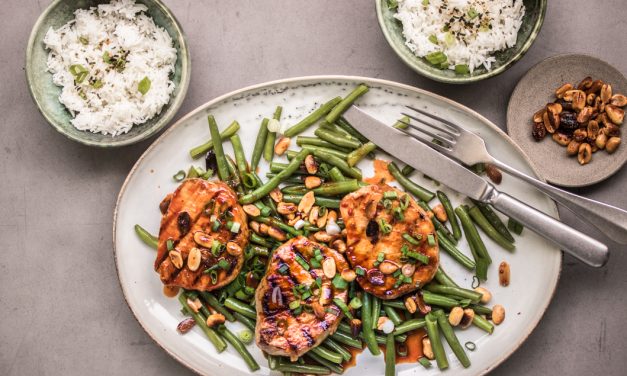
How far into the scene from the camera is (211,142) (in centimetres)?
441

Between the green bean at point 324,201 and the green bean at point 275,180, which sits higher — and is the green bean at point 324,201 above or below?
below

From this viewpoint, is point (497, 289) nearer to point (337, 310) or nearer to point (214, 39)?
point (337, 310)

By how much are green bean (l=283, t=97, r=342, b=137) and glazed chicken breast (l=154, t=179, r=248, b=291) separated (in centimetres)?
Answer: 68

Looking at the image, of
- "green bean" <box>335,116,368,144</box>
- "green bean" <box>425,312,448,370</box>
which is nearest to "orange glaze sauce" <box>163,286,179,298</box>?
"green bean" <box>335,116,368,144</box>

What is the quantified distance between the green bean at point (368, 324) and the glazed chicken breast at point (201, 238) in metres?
0.95

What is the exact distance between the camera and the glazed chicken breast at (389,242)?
4047 millimetres

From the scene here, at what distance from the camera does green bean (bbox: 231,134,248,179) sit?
173 inches

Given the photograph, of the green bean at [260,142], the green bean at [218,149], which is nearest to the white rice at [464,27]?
the green bean at [260,142]

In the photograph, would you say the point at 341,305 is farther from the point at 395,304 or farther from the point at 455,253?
the point at 455,253

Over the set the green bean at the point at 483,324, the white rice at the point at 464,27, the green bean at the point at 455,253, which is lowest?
the green bean at the point at 483,324

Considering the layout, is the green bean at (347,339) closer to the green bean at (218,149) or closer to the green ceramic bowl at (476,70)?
the green bean at (218,149)

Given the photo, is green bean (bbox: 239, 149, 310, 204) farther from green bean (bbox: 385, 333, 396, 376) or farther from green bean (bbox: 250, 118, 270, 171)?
green bean (bbox: 385, 333, 396, 376)

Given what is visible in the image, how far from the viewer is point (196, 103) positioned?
4711 mm

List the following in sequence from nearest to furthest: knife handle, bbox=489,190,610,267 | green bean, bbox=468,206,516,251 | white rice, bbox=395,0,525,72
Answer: knife handle, bbox=489,190,610,267
white rice, bbox=395,0,525,72
green bean, bbox=468,206,516,251
